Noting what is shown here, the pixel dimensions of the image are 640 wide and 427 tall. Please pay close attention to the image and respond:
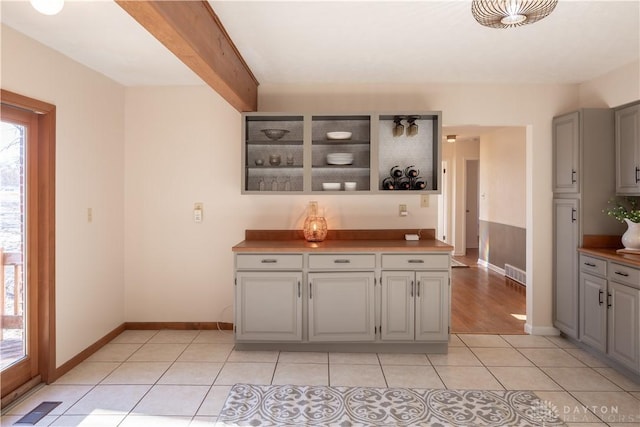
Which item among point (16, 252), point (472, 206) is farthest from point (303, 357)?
point (472, 206)

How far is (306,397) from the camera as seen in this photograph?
2.56m

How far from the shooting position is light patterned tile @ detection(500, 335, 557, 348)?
11.5 feet

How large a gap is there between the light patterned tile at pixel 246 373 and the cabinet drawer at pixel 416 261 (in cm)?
126

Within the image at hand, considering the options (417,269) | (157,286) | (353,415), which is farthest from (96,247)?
(417,269)

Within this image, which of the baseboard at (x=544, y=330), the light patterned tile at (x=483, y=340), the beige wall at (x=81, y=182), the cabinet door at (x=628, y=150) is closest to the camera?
the beige wall at (x=81, y=182)

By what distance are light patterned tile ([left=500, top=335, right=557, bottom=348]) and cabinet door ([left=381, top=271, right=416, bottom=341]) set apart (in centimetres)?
107

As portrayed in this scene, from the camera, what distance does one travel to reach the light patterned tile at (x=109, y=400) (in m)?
2.42

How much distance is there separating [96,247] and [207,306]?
1.16 meters

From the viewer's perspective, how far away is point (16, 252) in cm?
262

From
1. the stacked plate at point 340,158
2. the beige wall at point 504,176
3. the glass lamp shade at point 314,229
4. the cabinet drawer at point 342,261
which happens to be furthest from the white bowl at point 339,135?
the beige wall at point 504,176

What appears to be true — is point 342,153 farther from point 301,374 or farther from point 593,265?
point 593,265

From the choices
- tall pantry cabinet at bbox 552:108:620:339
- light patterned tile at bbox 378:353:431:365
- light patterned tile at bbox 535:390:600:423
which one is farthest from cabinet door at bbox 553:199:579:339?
light patterned tile at bbox 378:353:431:365

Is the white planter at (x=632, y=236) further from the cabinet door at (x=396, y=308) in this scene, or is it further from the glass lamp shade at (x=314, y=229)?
the glass lamp shade at (x=314, y=229)

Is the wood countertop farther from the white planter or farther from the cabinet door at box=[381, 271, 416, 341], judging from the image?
the cabinet door at box=[381, 271, 416, 341]
